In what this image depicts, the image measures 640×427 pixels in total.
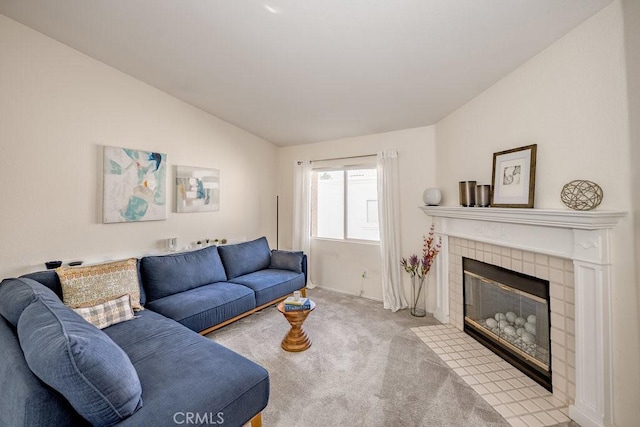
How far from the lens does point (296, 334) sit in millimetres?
2609

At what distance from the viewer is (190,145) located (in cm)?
355

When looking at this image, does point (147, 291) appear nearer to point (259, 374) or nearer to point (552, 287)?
point (259, 374)

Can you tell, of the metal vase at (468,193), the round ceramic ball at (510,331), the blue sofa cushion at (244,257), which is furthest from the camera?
the blue sofa cushion at (244,257)

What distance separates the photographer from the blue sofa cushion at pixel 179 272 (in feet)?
8.92

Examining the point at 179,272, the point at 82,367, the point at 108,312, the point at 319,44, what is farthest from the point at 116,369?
the point at 319,44

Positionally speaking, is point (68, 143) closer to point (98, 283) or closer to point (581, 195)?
point (98, 283)

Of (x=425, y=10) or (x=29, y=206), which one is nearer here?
(x=425, y=10)

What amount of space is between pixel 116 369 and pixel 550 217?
2.59m

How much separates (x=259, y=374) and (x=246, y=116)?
10.5ft

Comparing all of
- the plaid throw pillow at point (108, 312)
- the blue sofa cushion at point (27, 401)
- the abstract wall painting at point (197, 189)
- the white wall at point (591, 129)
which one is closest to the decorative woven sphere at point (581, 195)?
the white wall at point (591, 129)

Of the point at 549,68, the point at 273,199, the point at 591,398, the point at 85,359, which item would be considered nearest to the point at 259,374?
the point at 85,359

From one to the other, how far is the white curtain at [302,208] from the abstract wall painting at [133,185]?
6.39 ft

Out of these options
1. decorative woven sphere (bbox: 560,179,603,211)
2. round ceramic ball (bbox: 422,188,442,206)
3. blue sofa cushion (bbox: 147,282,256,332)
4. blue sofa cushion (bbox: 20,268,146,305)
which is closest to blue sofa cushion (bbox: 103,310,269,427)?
blue sofa cushion (bbox: 147,282,256,332)

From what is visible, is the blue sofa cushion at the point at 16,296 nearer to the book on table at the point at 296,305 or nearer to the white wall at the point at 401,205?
the book on table at the point at 296,305
